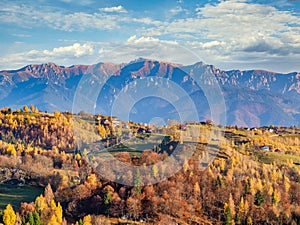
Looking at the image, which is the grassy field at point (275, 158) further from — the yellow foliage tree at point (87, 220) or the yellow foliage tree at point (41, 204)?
the yellow foliage tree at point (41, 204)

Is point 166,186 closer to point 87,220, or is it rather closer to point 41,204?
point 87,220

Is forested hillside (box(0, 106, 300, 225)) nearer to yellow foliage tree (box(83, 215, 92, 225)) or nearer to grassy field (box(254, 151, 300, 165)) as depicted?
grassy field (box(254, 151, 300, 165))

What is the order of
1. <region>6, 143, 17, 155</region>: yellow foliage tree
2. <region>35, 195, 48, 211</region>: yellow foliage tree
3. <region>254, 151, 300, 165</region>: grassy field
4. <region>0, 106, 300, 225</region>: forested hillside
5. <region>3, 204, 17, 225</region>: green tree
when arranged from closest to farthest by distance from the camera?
<region>3, 204, 17, 225</region>: green tree → <region>35, 195, 48, 211</region>: yellow foliage tree → <region>0, 106, 300, 225</region>: forested hillside → <region>6, 143, 17, 155</region>: yellow foliage tree → <region>254, 151, 300, 165</region>: grassy field

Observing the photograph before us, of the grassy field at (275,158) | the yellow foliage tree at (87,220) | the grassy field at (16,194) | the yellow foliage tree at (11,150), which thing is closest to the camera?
the yellow foliage tree at (87,220)

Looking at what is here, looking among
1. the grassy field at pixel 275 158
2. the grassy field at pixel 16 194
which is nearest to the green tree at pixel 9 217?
the grassy field at pixel 16 194

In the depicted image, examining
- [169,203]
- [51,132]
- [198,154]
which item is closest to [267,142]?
[198,154]

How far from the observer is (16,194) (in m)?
89.8

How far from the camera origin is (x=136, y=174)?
8294 centimetres

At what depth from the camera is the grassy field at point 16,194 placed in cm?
8319

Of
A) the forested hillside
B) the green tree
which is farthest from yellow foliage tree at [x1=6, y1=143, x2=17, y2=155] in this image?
the green tree

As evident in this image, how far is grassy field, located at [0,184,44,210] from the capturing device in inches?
3275

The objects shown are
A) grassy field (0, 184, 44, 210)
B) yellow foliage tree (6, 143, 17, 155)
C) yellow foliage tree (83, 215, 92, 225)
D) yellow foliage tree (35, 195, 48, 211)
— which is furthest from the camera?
yellow foliage tree (6, 143, 17, 155)

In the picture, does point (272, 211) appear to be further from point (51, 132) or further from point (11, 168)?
point (51, 132)

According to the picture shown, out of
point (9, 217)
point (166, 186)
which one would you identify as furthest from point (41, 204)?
Result: point (166, 186)
